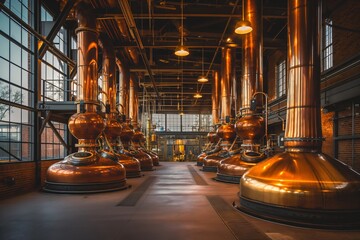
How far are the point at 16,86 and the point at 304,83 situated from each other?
664cm

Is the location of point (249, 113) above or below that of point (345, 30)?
below

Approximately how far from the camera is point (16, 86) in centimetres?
749

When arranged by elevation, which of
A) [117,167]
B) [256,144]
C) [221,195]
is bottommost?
[221,195]

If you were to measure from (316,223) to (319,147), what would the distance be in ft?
4.33

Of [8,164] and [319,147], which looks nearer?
[319,147]

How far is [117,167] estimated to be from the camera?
758cm

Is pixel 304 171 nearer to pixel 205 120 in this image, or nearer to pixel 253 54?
pixel 253 54

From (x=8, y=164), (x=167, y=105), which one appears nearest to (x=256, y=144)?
(x=8, y=164)

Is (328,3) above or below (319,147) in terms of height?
above

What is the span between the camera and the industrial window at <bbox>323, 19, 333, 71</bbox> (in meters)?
10.1

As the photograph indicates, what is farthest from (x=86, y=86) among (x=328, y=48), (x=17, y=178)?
(x=328, y=48)

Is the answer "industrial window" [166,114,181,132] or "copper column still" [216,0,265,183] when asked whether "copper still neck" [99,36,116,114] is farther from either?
"industrial window" [166,114,181,132]

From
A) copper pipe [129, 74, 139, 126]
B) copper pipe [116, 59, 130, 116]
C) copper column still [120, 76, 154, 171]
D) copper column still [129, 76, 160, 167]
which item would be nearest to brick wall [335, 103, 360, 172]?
copper column still [120, 76, 154, 171]

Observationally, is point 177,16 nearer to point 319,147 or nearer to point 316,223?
point 319,147
